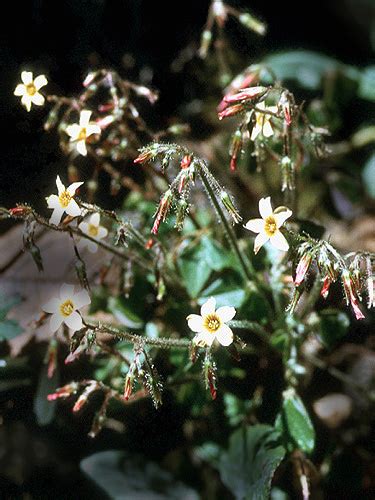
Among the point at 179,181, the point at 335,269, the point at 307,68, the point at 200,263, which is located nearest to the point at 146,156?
the point at 179,181

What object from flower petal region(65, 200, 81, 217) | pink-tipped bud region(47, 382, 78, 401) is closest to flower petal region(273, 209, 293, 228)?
flower petal region(65, 200, 81, 217)

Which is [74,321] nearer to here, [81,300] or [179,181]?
[81,300]

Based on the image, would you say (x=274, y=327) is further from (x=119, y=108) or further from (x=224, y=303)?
(x=119, y=108)

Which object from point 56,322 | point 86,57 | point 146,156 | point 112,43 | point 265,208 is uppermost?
point 112,43

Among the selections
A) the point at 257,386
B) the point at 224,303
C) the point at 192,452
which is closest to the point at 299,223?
the point at 224,303

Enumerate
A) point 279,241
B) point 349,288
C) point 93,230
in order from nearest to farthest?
point 349,288
point 279,241
point 93,230

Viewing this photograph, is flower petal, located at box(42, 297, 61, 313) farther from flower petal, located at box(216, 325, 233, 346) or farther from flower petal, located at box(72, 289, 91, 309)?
flower petal, located at box(216, 325, 233, 346)
